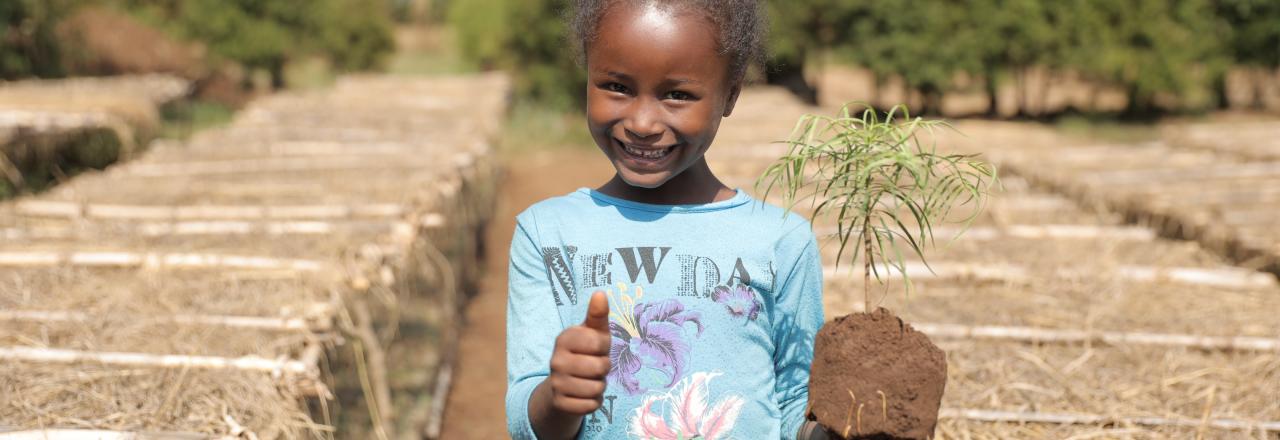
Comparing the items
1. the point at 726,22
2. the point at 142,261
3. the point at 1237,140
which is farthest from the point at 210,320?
the point at 1237,140

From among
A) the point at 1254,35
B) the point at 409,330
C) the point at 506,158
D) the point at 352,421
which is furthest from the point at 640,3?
the point at 1254,35

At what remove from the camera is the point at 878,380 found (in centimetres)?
150

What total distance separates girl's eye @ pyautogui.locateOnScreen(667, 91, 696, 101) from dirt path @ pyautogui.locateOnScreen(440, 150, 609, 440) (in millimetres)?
2425

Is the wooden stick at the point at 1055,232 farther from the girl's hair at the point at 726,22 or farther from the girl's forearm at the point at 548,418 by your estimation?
the girl's forearm at the point at 548,418

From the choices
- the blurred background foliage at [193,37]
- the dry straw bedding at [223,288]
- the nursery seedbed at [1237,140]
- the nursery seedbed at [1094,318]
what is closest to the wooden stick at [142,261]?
the dry straw bedding at [223,288]

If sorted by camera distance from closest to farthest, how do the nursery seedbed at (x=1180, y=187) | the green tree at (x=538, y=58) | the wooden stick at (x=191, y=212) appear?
the nursery seedbed at (x=1180, y=187) < the wooden stick at (x=191, y=212) < the green tree at (x=538, y=58)

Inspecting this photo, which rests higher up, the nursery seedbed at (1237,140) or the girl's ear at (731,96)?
the girl's ear at (731,96)

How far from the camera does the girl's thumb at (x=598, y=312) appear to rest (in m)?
1.28

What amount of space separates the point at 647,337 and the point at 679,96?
38cm

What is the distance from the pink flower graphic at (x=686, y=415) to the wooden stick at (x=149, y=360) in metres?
1.63

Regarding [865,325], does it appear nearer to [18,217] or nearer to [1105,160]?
[18,217]

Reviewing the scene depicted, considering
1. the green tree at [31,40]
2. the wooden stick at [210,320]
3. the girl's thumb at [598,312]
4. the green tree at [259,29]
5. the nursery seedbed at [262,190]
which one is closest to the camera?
the girl's thumb at [598,312]

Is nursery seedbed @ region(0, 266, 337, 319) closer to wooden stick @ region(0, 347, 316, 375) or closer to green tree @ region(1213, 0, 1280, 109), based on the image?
wooden stick @ region(0, 347, 316, 375)

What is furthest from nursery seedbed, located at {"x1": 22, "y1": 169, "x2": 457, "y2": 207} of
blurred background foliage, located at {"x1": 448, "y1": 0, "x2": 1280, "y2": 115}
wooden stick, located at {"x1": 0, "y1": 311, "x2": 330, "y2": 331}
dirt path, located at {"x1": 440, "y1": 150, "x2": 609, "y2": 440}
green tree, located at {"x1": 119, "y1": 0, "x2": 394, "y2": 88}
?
green tree, located at {"x1": 119, "y1": 0, "x2": 394, "y2": 88}
